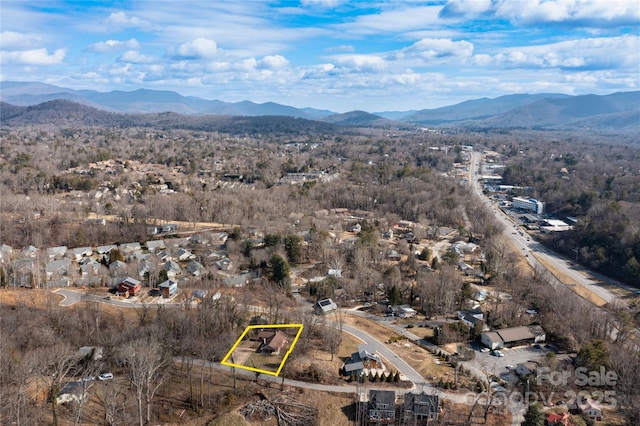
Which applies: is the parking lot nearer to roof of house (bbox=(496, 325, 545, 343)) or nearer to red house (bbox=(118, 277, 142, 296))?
roof of house (bbox=(496, 325, 545, 343))

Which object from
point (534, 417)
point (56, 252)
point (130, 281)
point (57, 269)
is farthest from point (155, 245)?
point (534, 417)

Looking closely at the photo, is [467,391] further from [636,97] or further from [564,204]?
[636,97]

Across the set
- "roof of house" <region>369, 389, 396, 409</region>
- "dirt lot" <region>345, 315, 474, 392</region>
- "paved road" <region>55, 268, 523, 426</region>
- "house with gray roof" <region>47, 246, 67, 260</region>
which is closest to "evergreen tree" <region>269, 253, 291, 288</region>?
"paved road" <region>55, 268, 523, 426</region>

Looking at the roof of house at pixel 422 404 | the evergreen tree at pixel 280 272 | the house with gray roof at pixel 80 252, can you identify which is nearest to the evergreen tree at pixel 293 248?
the evergreen tree at pixel 280 272

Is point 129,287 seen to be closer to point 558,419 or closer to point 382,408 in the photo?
point 382,408

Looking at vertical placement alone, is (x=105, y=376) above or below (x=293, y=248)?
below

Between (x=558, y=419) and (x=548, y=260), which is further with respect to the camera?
(x=548, y=260)
